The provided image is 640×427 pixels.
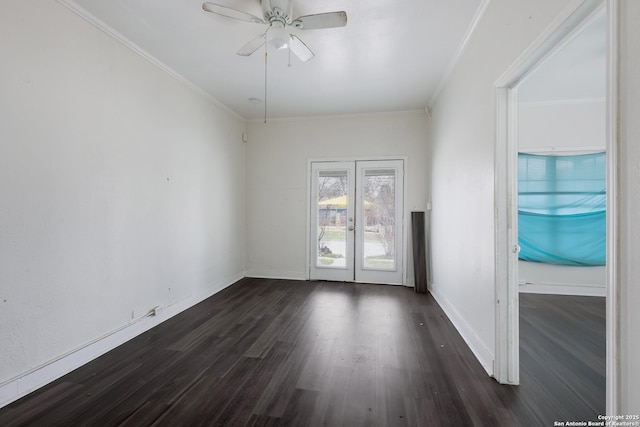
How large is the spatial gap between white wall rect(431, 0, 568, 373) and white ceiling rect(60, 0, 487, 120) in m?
0.33

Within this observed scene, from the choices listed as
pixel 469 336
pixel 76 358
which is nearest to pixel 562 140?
pixel 469 336

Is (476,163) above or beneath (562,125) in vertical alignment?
beneath

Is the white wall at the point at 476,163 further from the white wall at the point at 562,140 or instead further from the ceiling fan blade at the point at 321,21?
the white wall at the point at 562,140

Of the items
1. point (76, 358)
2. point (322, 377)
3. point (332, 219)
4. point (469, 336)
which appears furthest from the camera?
point (332, 219)

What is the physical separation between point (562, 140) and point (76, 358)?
20.1ft

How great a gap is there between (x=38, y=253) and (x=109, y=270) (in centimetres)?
56

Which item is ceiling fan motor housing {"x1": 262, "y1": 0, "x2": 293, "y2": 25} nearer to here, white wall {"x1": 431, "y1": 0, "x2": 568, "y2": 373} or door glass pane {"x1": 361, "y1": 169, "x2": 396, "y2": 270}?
white wall {"x1": 431, "y1": 0, "x2": 568, "y2": 373}

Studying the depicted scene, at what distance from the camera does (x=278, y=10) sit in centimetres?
200

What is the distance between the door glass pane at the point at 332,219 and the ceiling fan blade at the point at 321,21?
2.75 m

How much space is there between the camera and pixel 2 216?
1.68m

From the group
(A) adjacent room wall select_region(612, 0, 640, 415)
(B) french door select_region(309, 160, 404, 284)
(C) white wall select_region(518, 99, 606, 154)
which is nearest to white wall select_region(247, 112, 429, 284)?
(B) french door select_region(309, 160, 404, 284)

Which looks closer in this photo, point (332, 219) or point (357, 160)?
point (357, 160)

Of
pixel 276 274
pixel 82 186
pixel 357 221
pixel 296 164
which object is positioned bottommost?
pixel 276 274

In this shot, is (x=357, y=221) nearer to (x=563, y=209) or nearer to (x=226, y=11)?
(x=563, y=209)
